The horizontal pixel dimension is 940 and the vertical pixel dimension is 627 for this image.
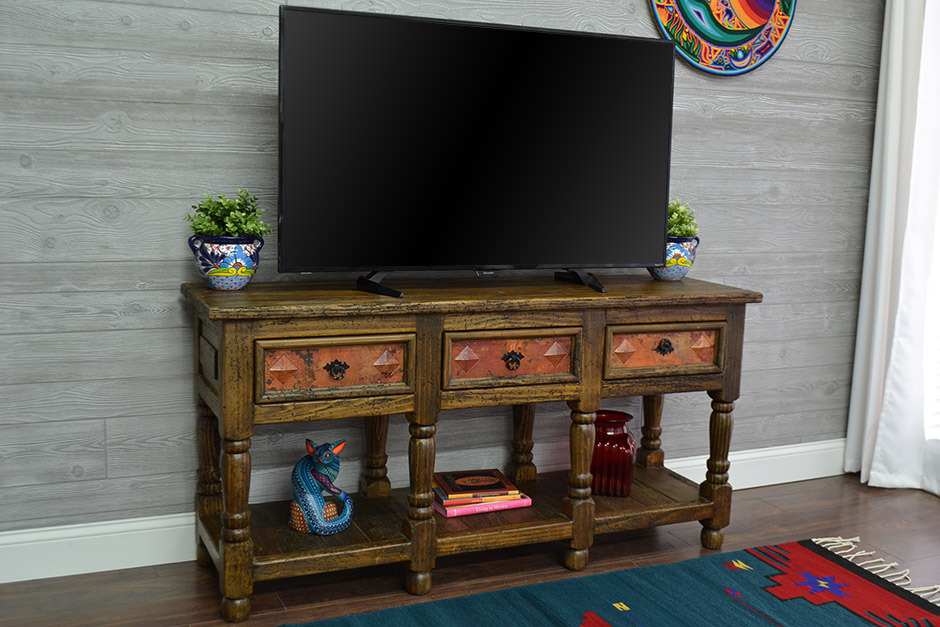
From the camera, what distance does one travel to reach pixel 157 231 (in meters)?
2.28

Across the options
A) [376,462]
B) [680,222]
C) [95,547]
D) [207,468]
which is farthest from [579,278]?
[95,547]

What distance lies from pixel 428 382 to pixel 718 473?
0.95 m

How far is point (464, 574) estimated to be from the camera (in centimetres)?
Result: 236

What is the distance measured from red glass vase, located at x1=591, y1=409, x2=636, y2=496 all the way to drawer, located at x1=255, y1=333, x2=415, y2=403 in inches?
28.4

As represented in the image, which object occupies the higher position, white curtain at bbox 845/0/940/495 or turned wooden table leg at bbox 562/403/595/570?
white curtain at bbox 845/0/940/495

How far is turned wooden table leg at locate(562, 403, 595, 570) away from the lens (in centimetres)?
235

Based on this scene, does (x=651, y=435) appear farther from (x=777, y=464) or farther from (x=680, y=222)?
(x=680, y=222)

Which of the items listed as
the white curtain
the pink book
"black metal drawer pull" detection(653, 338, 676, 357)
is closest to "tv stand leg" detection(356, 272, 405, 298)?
the pink book

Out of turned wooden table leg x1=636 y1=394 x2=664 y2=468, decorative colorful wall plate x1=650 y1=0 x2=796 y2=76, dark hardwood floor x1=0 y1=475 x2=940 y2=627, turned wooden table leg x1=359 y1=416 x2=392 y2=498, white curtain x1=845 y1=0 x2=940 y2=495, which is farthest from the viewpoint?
white curtain x1=845 y1=0 x2=940 y2=495

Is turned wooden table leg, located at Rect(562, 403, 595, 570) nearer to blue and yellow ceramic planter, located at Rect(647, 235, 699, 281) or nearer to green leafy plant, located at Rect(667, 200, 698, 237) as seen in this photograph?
blue and yellow ceramic planter, located at Rect(647, 235, 699, 281)

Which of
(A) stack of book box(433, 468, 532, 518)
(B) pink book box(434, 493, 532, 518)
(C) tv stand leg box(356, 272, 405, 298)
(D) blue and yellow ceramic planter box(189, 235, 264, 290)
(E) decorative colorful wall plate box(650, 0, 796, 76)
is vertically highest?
(E) decorative colorful wall plate box(650, 0, 796, 76)

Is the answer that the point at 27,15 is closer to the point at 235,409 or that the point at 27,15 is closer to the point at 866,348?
the point at 235,409

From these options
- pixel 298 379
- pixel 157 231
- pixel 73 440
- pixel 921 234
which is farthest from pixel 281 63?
pixel 921 234

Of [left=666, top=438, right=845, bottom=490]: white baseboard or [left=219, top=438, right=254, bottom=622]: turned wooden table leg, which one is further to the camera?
[left=666, top=438, right=845, bottom=490]: white baseboard
